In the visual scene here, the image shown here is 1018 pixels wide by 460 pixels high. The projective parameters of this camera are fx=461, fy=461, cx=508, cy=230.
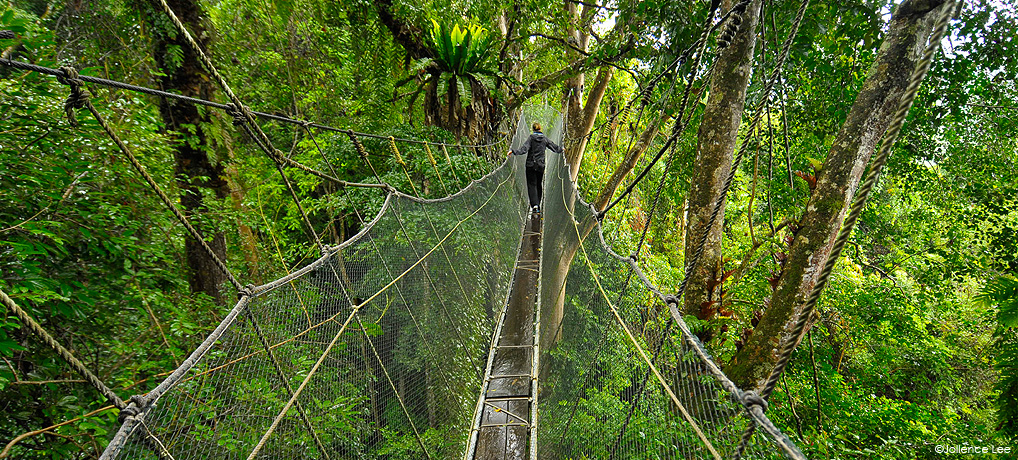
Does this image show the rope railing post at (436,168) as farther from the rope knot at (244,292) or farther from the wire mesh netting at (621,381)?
the rope knot at (244,292)

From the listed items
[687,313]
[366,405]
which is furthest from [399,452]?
[687,313]

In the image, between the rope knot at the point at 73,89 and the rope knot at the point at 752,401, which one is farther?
the rope knot at the point at 73,89

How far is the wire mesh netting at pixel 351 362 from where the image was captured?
4.09ft

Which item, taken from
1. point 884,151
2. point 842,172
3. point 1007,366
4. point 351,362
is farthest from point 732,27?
point 1007,366

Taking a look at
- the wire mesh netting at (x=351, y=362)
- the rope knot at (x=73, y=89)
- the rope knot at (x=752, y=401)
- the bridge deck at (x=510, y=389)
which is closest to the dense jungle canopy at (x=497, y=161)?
the wire mesh netting at (x=351, y=362)

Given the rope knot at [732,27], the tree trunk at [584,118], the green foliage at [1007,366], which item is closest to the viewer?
the rope knot at [732,27]

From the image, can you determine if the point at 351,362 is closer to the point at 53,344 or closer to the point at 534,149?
the point at 53,344

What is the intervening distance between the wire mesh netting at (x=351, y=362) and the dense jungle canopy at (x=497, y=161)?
17cm

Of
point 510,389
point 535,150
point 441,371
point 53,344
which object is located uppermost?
point 535,150

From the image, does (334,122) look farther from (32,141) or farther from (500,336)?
(32,141)

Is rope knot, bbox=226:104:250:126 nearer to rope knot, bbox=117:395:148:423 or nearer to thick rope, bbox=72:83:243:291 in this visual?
thick rope, bbox=72:83:243:291

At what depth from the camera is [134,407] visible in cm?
86

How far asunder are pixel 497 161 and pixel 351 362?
488 centimetres

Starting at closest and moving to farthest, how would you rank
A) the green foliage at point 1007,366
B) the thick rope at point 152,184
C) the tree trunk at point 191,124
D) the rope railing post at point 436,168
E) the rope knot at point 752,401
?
the rope knot at point 752,401 → the thick rope at point 152,184 → the green foliage at point 1007,366 → the tree trunk at point 191,124 → the rope railing post at point 436,168
